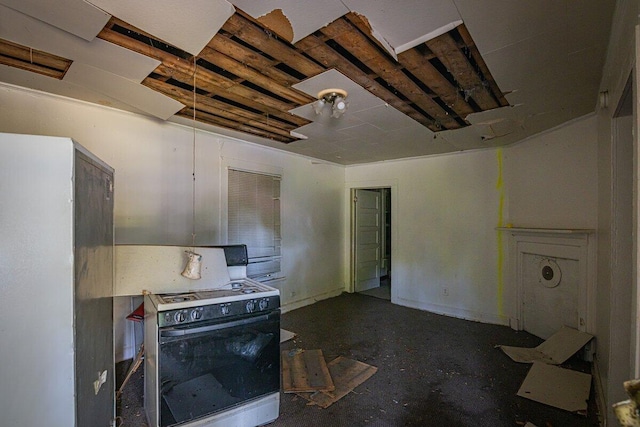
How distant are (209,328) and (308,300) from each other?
313cm

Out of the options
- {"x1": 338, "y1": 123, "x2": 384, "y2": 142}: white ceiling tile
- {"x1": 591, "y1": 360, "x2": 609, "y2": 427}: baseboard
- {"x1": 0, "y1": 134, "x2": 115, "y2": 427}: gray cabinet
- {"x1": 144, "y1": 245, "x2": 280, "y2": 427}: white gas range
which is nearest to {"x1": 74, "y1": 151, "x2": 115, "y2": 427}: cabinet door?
{"x1": 0, "y1": 134, "x2": 115, "y2": 427}: gray cabinet

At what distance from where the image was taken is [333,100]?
7.59 feet

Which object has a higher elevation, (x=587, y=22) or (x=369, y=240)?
(x=587, y=22)

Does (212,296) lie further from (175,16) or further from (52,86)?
(52,86)

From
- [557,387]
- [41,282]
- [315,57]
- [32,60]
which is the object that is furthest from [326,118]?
[557,387]

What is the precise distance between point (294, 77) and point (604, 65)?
6.68 ft

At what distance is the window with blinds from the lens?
3.62 m

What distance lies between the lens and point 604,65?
6.21ft

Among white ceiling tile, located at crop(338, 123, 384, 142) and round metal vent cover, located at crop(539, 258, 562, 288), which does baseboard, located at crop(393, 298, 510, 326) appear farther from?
white ceiling tile, located at crop(338, 123, 384, 142)

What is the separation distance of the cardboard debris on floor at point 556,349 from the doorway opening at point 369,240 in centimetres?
235

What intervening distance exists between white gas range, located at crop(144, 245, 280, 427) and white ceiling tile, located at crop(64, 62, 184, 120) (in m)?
1.54

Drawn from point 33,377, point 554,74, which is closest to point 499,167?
point 554,74

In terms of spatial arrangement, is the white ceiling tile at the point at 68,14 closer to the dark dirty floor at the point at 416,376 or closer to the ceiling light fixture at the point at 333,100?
the ceiling light fixture at the point at 333,100

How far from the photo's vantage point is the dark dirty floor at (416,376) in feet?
6.86
